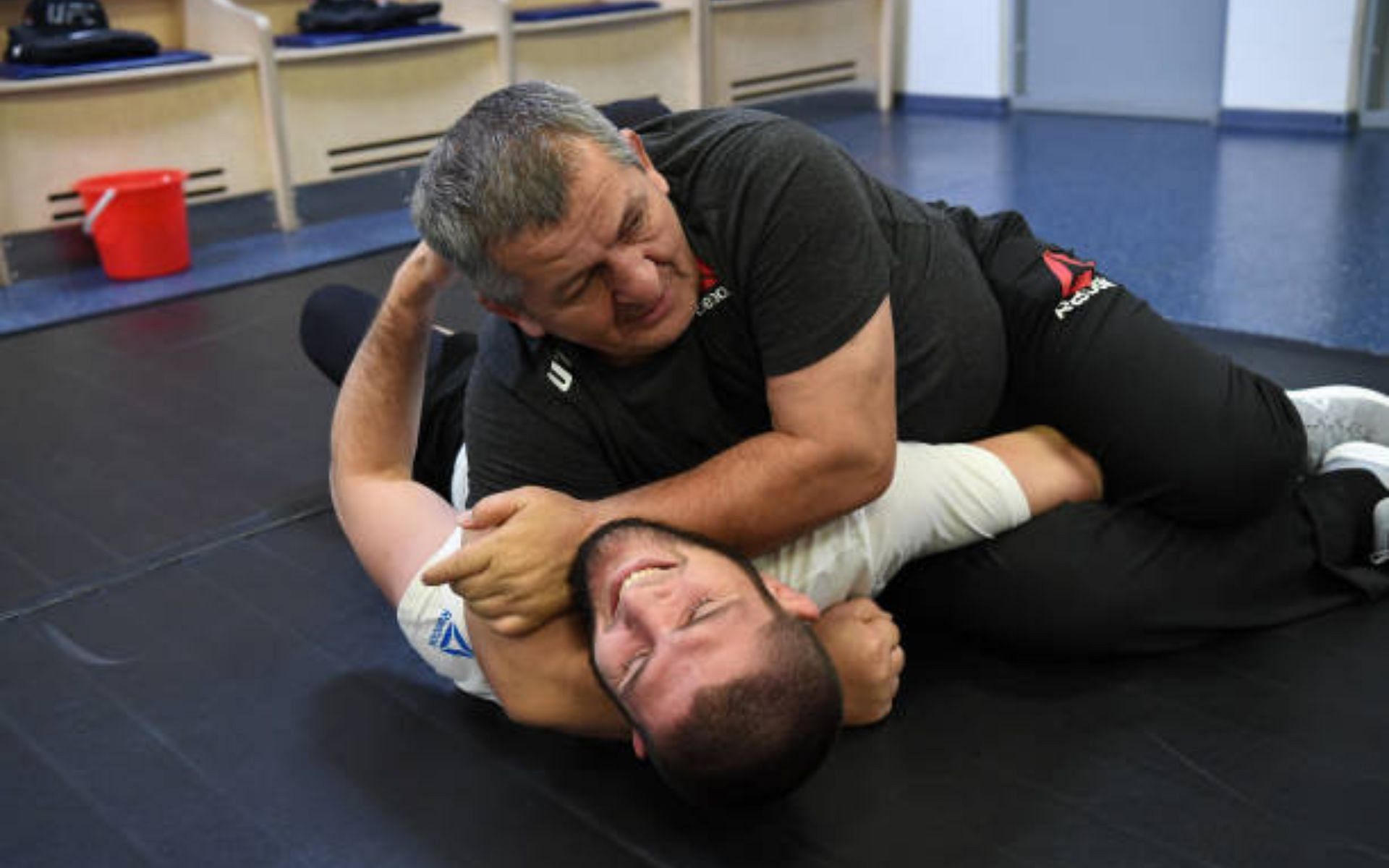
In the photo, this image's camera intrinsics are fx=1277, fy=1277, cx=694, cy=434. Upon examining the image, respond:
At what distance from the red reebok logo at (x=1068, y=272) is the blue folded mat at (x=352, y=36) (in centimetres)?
316

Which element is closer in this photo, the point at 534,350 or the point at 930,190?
the point at 534,350

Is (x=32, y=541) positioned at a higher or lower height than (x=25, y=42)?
lower

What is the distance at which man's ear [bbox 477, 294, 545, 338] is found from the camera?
4.47 feet

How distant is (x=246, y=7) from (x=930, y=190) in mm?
2418

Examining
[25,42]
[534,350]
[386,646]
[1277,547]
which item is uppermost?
[25,42]

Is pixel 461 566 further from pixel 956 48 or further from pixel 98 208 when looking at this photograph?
pixel 956 48

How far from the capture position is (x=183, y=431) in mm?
2506

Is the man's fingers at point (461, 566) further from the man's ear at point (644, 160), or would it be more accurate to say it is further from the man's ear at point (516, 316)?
the man's ear at point (644, 160)

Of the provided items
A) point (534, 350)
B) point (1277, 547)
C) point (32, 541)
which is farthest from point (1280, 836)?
point (32, 541)

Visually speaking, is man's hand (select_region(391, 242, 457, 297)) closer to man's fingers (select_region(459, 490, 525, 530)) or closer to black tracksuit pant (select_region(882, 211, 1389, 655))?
man's fingers (select_region(459, 490, 525, 530))

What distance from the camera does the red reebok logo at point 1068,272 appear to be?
1.64m

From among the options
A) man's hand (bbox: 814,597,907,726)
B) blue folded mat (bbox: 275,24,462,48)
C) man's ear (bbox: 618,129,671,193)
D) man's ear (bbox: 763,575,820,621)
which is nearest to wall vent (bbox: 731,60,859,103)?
blue folded mat (bbox: 275,24,462,48)

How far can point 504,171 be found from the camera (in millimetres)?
1246

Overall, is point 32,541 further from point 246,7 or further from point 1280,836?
point 246,7
